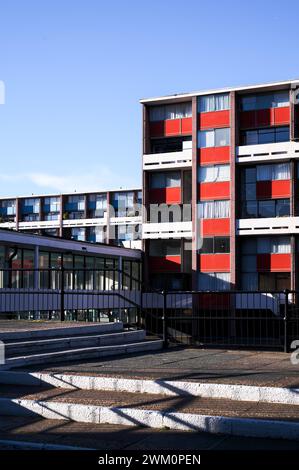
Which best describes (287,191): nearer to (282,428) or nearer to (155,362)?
(155,362)

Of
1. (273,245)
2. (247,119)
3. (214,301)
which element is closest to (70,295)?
(214,301)

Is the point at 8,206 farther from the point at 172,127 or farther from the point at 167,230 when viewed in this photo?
the point at 167,230

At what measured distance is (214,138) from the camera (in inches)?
2084

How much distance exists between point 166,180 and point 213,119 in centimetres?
663

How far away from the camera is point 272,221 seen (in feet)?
165

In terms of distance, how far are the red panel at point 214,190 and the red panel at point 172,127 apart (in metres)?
5.39

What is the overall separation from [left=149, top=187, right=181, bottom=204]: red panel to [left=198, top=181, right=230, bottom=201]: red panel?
2302 mm

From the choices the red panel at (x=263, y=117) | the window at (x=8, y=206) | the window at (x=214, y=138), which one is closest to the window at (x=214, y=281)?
the window at (x=214, y=138)

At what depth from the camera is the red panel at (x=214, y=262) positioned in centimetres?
5147

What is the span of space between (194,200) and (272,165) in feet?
22.4

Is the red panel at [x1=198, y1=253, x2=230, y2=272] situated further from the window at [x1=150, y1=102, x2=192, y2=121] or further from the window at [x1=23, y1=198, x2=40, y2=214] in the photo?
the window at [x1=23, y1=198, x2=40, y2=214]

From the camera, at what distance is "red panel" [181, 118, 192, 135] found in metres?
54.4
